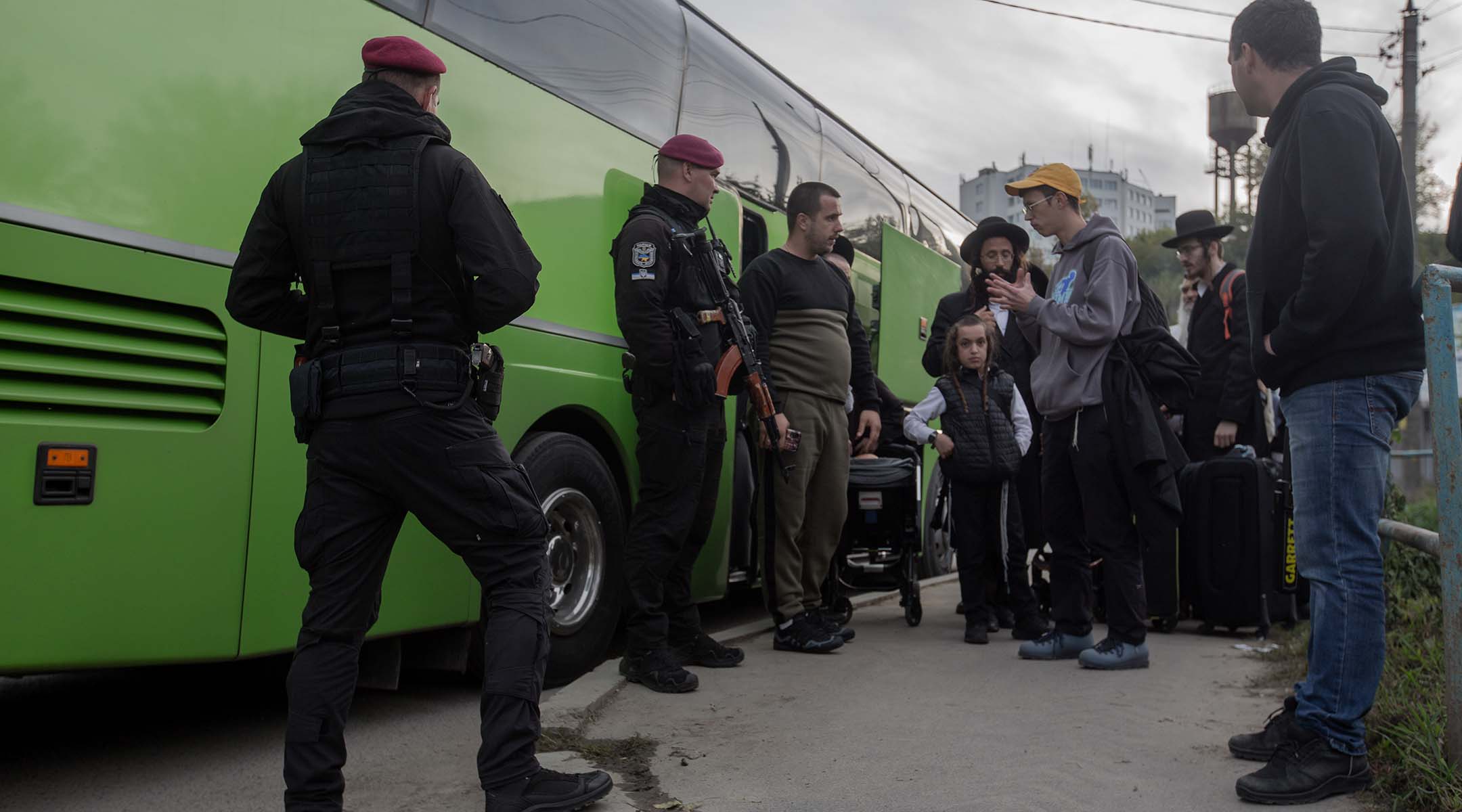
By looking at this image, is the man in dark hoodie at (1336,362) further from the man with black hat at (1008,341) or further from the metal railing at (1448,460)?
the man with black hat at (1008,341)

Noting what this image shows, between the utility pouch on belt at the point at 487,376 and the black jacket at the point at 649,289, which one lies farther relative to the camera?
the black jacket at the point at 649,289

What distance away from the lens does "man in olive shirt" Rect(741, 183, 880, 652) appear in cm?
576

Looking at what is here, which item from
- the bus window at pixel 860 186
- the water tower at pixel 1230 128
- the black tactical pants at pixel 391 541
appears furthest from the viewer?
the water tower at pixel 1230 128

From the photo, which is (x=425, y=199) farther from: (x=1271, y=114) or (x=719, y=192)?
(x=719, y=192)

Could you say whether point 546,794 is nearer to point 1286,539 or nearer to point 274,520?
point 274,520

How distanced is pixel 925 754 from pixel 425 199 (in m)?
2.21

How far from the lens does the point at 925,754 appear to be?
3785mm

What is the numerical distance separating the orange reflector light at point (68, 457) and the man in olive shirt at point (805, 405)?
3.14m

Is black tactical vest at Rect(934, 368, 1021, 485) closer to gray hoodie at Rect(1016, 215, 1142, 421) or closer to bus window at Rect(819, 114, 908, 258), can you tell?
gray hoodie at Rect(1016, 215, 1142, 421)

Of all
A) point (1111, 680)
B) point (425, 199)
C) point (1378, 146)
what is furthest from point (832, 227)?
point (425, 199)

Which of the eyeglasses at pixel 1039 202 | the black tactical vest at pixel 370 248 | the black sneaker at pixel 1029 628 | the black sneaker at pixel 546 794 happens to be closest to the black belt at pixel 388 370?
the black tactical vest at pixel 370 248

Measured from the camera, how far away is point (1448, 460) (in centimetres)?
314

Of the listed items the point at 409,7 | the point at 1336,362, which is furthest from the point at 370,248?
the point at 1336,362

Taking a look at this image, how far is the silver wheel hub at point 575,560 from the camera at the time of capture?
4.83 meters
